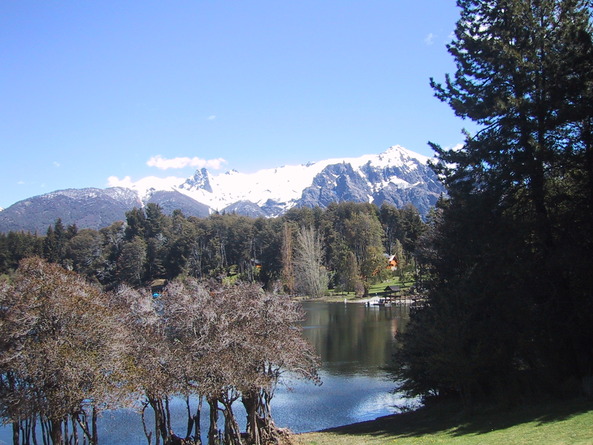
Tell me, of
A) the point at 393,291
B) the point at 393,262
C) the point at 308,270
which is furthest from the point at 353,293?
the point at 393,262

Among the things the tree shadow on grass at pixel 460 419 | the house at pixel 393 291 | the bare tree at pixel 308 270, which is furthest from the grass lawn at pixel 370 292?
the tree shadow on grass at pixel 460 419

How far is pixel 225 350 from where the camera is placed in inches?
795

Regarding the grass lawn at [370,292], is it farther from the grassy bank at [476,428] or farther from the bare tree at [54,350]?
the bare tree at [54,350]

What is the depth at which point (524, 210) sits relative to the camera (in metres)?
21.7

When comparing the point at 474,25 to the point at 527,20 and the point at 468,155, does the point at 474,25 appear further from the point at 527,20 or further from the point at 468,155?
the point at 468,155

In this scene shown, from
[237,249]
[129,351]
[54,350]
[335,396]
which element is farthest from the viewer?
[237,249]

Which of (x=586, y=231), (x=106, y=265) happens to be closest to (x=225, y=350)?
(x=586, y=231)

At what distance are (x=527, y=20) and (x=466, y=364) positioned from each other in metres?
14.9

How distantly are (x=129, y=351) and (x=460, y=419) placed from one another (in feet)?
46.6

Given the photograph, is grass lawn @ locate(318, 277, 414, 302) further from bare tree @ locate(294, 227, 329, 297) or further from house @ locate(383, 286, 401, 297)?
bare tree @ locate(294, 227, 329, 297)

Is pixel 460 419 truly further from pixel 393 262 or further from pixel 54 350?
pixel 393 262

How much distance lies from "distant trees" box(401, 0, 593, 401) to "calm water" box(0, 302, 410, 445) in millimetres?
8199

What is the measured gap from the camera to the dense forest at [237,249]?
334 feet

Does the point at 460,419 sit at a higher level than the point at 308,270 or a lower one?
lower
